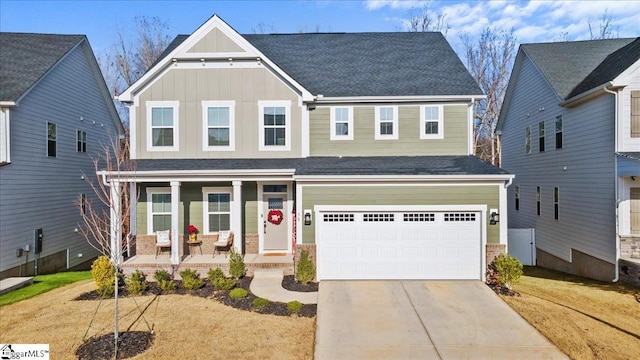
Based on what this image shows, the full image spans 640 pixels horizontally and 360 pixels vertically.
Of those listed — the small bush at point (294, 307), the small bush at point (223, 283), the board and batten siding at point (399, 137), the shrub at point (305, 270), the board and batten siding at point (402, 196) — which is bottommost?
the small bush at point (294, 307)

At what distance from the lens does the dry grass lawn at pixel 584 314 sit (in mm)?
6777

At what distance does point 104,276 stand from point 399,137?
10458mm

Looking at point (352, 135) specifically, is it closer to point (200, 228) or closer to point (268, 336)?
point (200, 228)

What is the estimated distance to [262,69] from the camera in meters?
12.8

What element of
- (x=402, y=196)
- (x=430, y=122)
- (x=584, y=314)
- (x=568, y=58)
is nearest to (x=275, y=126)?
(x=402, y=196)

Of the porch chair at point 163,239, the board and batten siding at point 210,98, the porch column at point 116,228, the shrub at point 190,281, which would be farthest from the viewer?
the board and batten siding at point 210,98

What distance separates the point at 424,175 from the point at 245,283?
20.4 ft

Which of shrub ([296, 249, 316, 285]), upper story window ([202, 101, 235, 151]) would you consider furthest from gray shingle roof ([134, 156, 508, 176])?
shrub ([296, 249, 316, 285])

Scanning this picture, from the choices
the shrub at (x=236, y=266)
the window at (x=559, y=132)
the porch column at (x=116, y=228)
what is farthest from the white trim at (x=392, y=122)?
the porch column at (x=116, y=228)

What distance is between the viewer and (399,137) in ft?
43.2

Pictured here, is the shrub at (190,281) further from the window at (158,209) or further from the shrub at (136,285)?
the window at (158,209)

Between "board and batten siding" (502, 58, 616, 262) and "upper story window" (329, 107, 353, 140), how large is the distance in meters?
8.34

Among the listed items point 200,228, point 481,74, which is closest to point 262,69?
point 200,228

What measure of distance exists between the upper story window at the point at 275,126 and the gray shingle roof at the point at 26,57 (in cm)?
844
